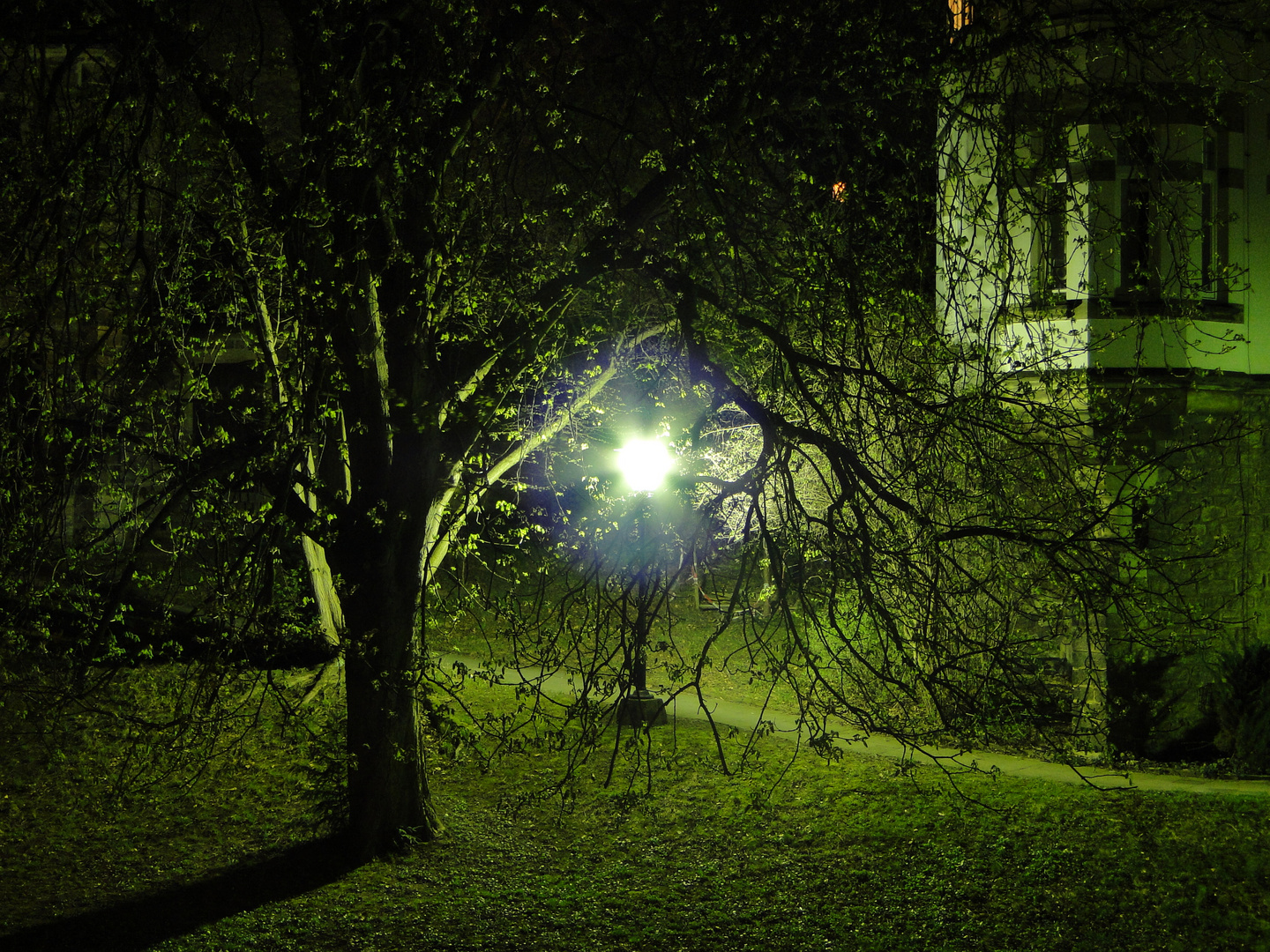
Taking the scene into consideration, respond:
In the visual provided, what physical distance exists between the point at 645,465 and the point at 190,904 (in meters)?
4.39

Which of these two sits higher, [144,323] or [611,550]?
[144,323]

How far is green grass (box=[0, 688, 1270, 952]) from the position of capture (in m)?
6.79

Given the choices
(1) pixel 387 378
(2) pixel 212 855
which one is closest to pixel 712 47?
(1) pixel 387 378

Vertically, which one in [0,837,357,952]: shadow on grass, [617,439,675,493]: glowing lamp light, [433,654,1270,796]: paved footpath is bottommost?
[0,837,357,952]: shadow on grass

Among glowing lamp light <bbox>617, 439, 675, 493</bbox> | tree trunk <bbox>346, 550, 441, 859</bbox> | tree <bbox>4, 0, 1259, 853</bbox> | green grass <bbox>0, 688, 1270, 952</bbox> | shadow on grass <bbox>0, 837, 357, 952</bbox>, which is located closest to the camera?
tree <bbox>4, 0, 1259, 853</bbox>

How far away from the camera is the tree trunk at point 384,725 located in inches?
280

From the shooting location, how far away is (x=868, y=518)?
11086 mm

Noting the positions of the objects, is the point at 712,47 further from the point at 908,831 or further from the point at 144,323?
the point at 908,831

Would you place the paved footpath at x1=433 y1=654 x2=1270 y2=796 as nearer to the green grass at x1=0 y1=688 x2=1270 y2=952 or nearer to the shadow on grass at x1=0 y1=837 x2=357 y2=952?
the green grass at x1=0 y1=688 x2=1270 y2=952

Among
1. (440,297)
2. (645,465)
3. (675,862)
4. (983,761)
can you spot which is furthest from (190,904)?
(983,761)

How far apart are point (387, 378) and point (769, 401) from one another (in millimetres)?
2718

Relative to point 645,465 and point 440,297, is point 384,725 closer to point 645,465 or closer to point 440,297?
point 645,465

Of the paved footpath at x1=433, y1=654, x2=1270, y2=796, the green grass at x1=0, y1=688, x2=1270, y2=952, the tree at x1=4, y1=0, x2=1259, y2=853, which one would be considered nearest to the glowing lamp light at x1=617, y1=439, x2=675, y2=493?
the tree at x1=4, y1=0, x2=1259, y2=853

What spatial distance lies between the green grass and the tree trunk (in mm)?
255
